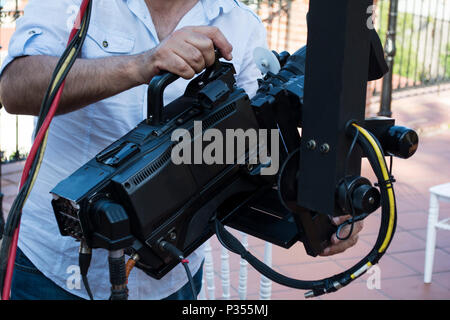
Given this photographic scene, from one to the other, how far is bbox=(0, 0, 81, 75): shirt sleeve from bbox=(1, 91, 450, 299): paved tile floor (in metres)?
1.06

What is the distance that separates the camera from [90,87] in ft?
3.25

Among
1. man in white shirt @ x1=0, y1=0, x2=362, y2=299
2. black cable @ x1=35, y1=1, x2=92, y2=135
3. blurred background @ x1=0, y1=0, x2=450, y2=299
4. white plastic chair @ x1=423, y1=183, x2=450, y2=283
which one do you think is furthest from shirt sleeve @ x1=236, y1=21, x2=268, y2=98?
white plastic chair @ x1=423, y1=183, x2=450, y2=283

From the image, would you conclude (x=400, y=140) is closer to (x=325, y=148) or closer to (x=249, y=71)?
(x=325, y=148)

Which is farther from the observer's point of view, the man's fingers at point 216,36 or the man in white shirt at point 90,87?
the man in white shirt at point 90,87

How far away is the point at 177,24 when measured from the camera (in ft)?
4.17

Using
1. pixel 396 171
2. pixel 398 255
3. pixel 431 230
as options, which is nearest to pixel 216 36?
pixel 431 230

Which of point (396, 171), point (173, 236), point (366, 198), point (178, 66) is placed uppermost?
point (178, 66)

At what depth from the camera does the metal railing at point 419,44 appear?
6.53 m

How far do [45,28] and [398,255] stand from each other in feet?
8.13

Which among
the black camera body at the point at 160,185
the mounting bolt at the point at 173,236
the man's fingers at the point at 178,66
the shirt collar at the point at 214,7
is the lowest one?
the mounting bolt at the point at 173,236

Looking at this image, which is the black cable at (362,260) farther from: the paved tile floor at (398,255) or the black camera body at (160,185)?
the paved tile floor at (398,255)

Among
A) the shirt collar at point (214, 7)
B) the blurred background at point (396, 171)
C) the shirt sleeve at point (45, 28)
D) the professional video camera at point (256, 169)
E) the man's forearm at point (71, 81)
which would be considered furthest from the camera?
the blurred background at point (396, 171)

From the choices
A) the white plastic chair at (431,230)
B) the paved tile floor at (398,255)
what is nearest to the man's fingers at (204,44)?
the paved tile floor at (398,255)
